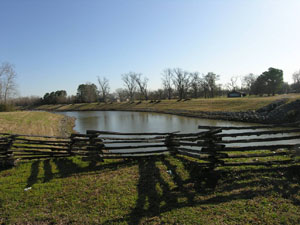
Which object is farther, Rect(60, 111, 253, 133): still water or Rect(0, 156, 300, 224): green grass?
Rect(60, 111, 253, 133): still water

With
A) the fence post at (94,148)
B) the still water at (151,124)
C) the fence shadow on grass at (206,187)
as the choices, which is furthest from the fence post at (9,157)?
the still water at (151,124)

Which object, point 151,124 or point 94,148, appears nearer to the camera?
point 94,148

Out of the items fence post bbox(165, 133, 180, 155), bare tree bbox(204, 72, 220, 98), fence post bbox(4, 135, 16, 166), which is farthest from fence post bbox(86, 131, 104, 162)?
bare tree bbox(204, 72, 220, 98)

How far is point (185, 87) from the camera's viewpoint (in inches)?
2813

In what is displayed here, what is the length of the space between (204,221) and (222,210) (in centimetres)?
53

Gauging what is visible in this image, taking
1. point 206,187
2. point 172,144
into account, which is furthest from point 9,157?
point 206,187

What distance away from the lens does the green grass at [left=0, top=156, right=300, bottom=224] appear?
3.51 meters

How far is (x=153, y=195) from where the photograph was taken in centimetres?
432

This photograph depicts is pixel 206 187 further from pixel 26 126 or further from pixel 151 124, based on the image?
pixel 26 126

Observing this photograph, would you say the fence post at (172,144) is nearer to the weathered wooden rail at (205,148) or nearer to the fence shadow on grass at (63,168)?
the weathered wooden rail at (205,148)

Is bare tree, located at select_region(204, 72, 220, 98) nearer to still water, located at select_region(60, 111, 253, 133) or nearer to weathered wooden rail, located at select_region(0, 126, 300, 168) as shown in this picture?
still water, located at select_region(60, 111, 253, 133)

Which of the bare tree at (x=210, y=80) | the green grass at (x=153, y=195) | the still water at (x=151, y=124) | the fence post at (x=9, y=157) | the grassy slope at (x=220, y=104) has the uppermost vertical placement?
the bare tree at (x=210, y=80)

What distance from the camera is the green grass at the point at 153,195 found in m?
3.51

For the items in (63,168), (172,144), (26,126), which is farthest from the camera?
(26,126)
